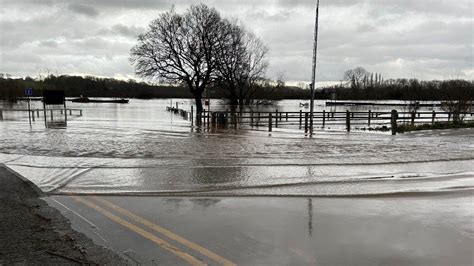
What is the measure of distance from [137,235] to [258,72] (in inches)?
2563

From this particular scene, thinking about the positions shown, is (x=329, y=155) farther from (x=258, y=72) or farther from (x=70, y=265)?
(x=258, y=72)

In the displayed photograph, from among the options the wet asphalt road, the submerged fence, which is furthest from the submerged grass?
the wet asphalt road

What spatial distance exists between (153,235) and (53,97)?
113 feet

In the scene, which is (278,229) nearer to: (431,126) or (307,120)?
(307,120)

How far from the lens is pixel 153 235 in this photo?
499cm

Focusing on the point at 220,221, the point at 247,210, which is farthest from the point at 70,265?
the point at 247,210

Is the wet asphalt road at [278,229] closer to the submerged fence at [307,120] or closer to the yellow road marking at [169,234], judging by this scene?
the yellow road marking at [169,234]

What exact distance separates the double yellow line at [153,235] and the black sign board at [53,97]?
31752mm

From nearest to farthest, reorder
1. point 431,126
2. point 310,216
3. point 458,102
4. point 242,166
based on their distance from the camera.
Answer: point 310,216 → point 242,166 → point 431,126 → point 458,102

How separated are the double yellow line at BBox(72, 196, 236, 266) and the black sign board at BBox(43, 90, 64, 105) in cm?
3175

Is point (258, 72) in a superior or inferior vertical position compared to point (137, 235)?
superior

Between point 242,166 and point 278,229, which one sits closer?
point 278,229

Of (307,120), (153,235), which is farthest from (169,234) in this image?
(307,120)

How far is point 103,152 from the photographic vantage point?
40.7ft
